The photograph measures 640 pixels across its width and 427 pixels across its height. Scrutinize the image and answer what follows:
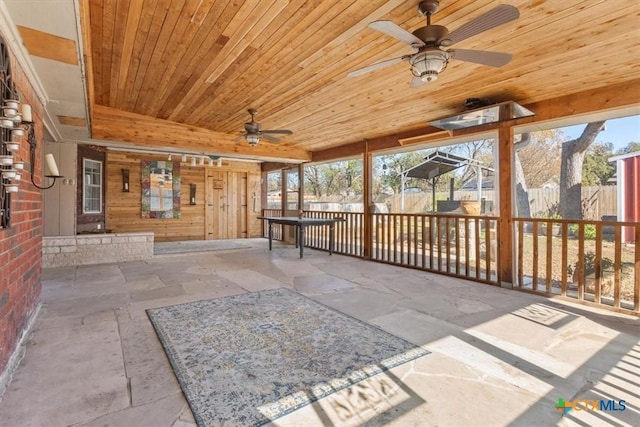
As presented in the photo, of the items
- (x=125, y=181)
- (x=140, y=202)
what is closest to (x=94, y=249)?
(x=140, y=202)

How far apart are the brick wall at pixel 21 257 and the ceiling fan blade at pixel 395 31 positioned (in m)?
2.40

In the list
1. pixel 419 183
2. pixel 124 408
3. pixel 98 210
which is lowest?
pixel 124 408

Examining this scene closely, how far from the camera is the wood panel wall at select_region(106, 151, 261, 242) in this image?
25.6ft

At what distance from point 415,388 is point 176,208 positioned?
828 cm

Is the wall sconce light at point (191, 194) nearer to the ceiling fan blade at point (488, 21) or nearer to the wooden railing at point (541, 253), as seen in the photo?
the wooden railing at point (541, 253)

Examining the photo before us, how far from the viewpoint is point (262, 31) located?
2.55 m

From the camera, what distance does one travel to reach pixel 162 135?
5453mm

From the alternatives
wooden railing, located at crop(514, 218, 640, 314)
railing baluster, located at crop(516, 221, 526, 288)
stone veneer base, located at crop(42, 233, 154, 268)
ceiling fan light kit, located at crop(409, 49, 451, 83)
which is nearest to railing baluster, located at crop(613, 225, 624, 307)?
wooden railing, located at crop(514, 218, 640, 314)

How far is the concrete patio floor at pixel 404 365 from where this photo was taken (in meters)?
1.56

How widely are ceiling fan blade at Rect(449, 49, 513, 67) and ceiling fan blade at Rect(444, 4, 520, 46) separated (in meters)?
0.14

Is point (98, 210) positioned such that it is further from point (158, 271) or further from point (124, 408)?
point (124, 408)

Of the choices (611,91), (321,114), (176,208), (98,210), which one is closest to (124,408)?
(321,114)

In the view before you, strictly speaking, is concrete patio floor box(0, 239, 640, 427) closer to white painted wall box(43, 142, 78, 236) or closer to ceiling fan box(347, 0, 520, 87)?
white painted wall box(43, 142, 78, 236)

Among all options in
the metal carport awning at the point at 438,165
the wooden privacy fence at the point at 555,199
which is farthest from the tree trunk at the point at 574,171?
the metal carport awning at the point at 438,165
